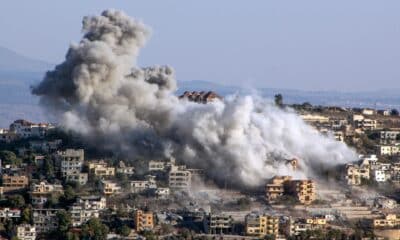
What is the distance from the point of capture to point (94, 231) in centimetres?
3978

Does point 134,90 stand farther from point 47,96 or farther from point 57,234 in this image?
point 57,234

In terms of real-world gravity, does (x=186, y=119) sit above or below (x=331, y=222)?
above

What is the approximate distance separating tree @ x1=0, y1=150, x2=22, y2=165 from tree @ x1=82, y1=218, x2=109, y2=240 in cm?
761

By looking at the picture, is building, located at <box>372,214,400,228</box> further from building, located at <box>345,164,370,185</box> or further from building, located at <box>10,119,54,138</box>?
building, located at <box>10,119,54,138</box>

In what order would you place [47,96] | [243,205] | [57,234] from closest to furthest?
[57,234] → [243,205] → [47,96]

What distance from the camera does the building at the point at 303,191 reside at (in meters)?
44.9

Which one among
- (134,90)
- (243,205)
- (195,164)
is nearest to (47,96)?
(134,90)

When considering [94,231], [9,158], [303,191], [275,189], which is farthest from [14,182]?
[303,191]

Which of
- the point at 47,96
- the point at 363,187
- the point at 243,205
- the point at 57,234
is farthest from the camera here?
the point at 47,96

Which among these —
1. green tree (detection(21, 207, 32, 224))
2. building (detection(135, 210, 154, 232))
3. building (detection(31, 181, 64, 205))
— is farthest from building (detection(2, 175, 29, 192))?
building (detection(135, 210, 154, 232))

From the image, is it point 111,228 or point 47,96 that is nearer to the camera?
point 111,228

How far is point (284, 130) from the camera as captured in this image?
1948 inches

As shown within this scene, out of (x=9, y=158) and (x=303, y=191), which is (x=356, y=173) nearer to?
(x=303, y=191)

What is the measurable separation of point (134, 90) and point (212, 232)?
32.5 ft
